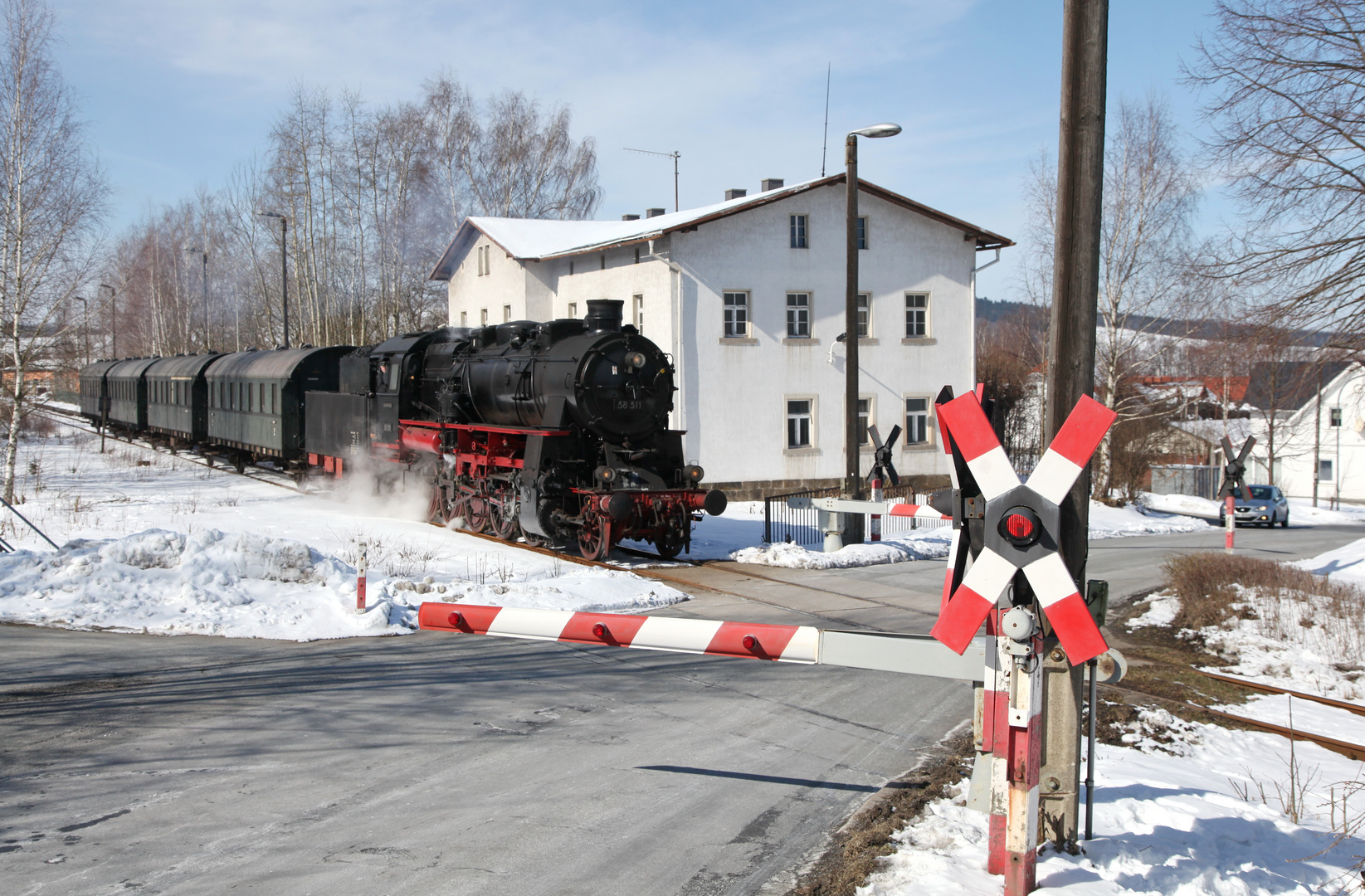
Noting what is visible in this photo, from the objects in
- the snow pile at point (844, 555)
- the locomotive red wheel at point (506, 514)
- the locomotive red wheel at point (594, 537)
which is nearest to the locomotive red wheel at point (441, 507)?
the locomotive red wheel at point (506, 514)

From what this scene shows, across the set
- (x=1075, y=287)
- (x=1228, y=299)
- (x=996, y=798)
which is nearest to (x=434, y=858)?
(x=996, y=798)

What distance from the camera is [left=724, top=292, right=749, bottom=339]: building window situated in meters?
25.9

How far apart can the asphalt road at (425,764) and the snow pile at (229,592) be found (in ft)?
2.00

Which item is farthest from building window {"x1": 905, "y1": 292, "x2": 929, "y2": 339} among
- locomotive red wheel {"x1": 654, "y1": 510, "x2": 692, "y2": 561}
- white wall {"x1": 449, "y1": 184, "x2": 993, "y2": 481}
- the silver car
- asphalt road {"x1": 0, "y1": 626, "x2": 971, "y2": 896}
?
asphalt road {"x1": 0, "y1": 626, "x2": 971, "y2": 896}

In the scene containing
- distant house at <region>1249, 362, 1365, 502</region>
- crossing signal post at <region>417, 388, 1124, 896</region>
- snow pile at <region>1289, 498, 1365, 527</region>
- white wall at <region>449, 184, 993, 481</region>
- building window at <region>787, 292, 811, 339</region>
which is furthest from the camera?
distant house at <region>1249, 362, 1365, 502</region>

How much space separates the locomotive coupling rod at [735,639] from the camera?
4055 millimetres

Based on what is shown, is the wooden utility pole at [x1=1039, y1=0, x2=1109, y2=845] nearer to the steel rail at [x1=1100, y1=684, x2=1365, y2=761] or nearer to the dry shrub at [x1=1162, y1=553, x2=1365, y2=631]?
the steel rail at [x1=1100, y1=684, x2=1365, y2=761]

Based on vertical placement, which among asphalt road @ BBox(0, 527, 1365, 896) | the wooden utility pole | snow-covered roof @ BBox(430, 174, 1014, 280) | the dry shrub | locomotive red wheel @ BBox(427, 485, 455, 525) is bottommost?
the dry shrub

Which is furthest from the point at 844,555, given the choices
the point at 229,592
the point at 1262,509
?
the point at 1262,509

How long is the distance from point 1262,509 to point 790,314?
59.9ft

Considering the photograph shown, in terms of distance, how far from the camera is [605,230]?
32625 millimetres

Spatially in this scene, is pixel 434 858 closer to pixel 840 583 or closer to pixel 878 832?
pixel 878 832

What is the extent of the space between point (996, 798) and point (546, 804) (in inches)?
97.6

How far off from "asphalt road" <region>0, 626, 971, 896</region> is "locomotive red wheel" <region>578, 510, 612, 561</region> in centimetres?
523
